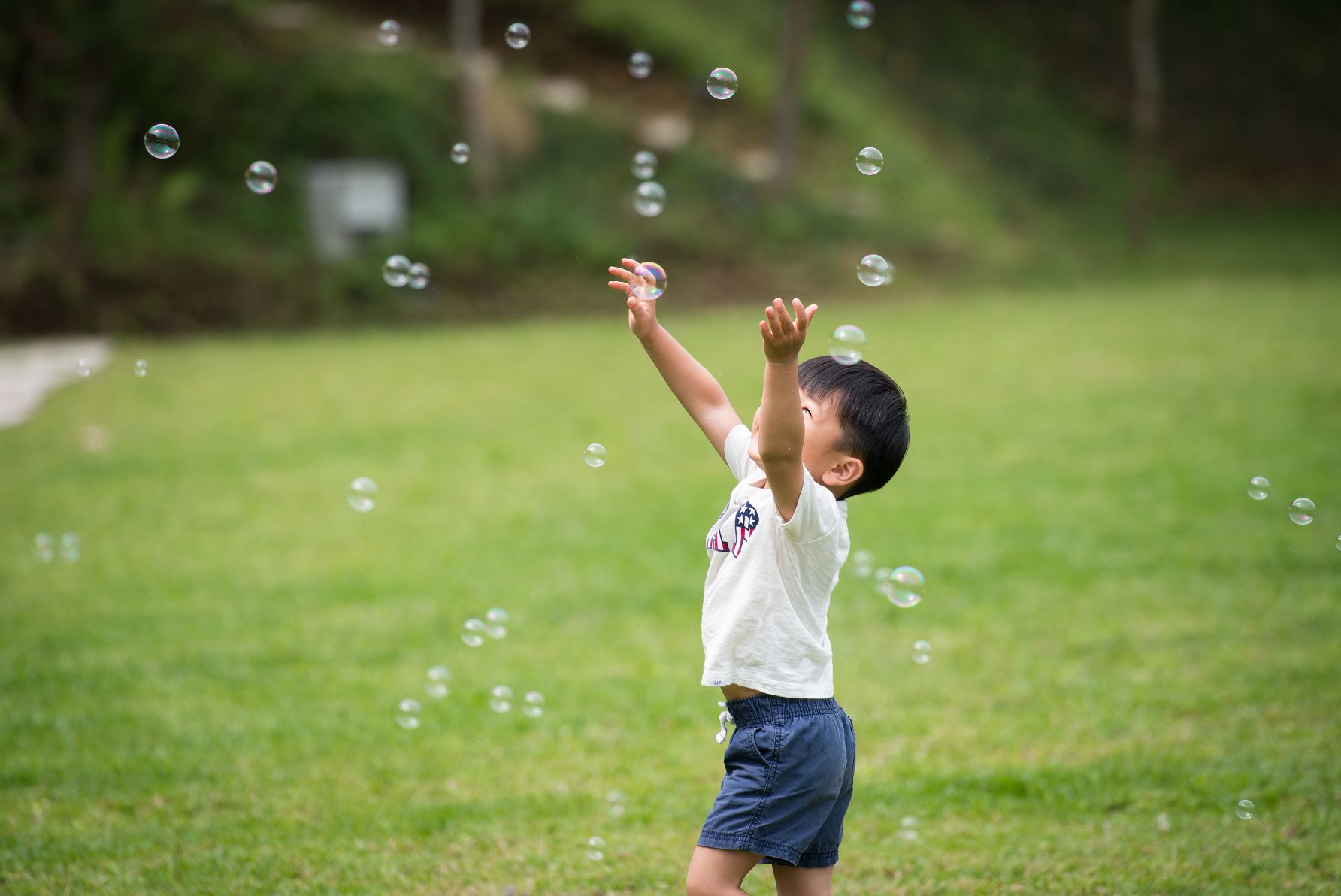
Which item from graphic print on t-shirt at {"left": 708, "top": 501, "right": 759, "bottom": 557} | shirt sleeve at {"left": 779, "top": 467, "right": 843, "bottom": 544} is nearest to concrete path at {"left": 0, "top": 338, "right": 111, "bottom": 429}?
graphic print on t-shirt at {"left": 708, "top": 501, "right": 759, "bottom": 557}

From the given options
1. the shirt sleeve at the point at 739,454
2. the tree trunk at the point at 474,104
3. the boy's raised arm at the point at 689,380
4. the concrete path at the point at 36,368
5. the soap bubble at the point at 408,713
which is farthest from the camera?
the tree trunk at the point at 474,104

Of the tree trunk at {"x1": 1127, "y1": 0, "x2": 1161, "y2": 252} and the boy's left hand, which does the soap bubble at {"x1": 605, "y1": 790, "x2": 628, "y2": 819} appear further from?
the tree trunk at {"x1": 1127, "y1": 0, "x2": 1161, "y2": 252}

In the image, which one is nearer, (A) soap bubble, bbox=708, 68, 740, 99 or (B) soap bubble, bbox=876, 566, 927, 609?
(B) soap bubble, bbox=876, 566, 927, 609

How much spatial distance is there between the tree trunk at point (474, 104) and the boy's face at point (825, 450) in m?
13.8

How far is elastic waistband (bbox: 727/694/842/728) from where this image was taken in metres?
2.33

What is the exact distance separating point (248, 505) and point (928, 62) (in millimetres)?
17002

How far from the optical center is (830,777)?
2.33 m

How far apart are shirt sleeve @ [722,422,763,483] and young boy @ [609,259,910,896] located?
0.09m

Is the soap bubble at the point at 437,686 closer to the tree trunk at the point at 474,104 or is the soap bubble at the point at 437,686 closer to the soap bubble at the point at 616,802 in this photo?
the soap bubble at the point at 616,802

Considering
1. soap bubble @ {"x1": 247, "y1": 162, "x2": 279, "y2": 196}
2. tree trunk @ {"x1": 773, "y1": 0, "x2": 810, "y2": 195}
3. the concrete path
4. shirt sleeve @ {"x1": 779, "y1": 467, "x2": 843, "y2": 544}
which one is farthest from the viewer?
tree trunk @ {"x1": 773, "y1": 0, "x2": 810, "y2": 195}

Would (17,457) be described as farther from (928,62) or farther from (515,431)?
(928,62)

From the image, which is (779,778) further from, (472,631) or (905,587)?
(472,631)

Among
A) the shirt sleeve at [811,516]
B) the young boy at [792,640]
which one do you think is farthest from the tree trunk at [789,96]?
the shirt sleeve at [811,516]

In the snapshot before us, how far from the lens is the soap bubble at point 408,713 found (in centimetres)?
387
